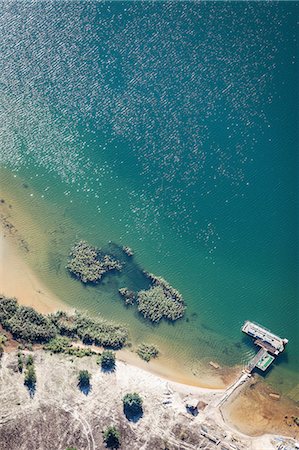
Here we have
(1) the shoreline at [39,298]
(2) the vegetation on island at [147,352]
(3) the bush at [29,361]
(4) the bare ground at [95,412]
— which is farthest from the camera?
(2) the vegetation on island at [147,352]

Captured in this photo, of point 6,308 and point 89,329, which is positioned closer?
point 6,308

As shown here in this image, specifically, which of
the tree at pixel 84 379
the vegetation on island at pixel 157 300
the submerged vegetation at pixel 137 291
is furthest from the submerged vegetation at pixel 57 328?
the submerged vegetation at pixel 137 291

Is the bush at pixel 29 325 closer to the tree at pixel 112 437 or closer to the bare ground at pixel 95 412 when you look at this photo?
the bare ground at pixel 95 412

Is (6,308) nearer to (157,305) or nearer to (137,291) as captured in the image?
(137,291)

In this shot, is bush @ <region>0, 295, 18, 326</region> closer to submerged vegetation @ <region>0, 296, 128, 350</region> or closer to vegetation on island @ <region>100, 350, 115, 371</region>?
submerged vegetation @ <region>0, 296, 128, 350</region>

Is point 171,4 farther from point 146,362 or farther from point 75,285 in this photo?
point 146,362

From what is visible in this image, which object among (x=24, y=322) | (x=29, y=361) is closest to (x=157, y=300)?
(x=24, y=322)
